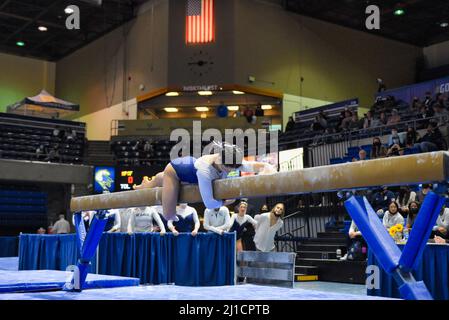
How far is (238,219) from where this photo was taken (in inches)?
375

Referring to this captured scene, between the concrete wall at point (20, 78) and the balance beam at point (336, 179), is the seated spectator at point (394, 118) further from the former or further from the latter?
the concrete wall at point (20, 78)

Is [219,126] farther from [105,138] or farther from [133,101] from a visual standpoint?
[105,138]

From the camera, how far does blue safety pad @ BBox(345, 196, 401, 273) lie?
335cm

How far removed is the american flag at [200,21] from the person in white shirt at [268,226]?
43.2ft

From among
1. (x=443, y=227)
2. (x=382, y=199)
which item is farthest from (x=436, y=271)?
(x=382, y=199)

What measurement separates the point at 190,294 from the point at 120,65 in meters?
19.9

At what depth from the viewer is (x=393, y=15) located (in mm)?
21578

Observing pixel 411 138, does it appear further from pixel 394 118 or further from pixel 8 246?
pixel 8 246

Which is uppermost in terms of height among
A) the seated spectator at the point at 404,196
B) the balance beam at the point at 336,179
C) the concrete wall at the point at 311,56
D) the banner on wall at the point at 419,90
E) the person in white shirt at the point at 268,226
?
the concrete wall at the point at 311,56

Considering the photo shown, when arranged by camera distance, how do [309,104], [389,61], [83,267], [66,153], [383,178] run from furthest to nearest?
[389,61]
[309,104]
[66,153]
[83,267]
[383,178]

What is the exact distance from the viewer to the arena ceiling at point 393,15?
67.8ft

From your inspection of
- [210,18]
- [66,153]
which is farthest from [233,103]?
[66,153]

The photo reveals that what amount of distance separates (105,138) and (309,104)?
30.5 ft

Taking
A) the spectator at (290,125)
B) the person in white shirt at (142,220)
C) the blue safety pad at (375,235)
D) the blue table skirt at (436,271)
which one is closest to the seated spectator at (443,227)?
the blue table skirt at (436,271)
